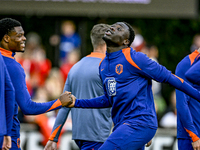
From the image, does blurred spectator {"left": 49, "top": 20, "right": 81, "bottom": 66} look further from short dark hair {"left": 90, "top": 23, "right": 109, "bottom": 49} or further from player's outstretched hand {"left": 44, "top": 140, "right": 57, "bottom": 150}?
player's outstretched hand {"left": 44, "top": 140, "right": 57, "bottom": 150}

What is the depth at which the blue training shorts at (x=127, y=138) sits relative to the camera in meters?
4.64

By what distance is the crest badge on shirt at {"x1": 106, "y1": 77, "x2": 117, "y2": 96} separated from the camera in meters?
4.92

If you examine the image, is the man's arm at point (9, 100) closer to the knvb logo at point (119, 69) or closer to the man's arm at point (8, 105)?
the man's arm at point (8, 105)

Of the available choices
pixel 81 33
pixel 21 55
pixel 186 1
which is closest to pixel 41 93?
pixel 21 55

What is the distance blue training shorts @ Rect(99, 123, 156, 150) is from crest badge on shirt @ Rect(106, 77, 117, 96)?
Result: 0.41m

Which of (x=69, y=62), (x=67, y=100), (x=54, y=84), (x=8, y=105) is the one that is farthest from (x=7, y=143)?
(x=69, y=62)

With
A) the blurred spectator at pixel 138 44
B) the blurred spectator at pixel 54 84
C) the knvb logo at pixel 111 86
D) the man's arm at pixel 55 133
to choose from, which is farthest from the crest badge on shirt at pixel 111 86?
the blurred spectator at pixel 138 44

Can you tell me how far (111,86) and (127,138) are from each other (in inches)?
25.1

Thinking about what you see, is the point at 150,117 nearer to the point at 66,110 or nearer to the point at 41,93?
the point at 66,110

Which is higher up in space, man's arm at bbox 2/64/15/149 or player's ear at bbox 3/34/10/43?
player's ear at bbox 3/34/10/43

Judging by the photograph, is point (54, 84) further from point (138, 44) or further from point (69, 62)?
point (138, 44)

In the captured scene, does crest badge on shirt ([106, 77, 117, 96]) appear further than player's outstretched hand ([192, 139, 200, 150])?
No

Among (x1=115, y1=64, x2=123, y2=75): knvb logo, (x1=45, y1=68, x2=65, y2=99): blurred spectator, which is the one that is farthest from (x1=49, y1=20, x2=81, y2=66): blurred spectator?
(x1=115, y1=64, x2=123, y2=75): knvb logo

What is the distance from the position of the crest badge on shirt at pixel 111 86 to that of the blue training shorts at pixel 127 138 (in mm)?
408
